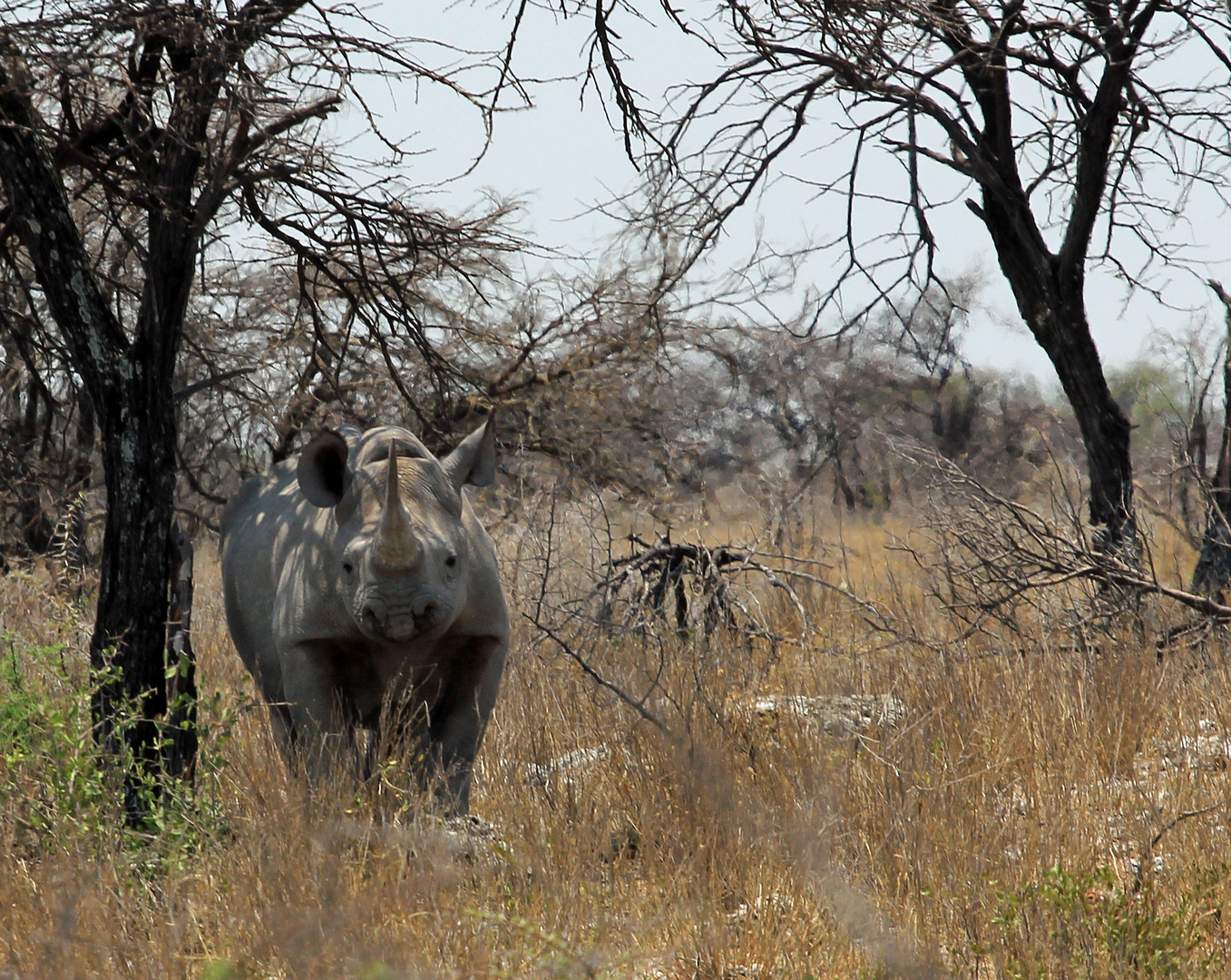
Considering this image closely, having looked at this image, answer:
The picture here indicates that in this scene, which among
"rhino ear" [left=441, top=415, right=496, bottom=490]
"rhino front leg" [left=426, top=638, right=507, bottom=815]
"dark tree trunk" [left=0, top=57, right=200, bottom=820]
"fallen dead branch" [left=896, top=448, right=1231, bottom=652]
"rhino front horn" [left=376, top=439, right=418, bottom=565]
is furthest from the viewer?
"fallen dead branch" [left=896, top=448, right=1231, bottom=652]

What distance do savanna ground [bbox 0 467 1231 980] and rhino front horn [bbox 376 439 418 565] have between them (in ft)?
2.44

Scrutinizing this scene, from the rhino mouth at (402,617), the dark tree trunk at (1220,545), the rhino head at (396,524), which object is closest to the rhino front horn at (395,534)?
the rhino head at (396,524)

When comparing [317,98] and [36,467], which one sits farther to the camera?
[36,467]

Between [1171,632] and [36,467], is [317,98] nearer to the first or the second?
[1171,632]

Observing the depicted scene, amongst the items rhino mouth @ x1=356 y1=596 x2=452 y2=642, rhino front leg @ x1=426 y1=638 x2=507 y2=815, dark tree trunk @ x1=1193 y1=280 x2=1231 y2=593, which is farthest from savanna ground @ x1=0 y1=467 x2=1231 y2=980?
dark tree trunk @ x1=1193 y1=280 x2=1231 y2=593

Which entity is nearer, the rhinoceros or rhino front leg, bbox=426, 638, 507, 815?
the rhinoceros

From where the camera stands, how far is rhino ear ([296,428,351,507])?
16.3 ft

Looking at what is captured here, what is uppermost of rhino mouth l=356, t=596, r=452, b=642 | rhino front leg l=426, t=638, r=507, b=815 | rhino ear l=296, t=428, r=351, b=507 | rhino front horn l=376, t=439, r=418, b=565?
rhino ear l=296, t=428, r=351, b=507

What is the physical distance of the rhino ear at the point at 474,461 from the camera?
5.25 meters

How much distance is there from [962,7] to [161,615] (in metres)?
6.45

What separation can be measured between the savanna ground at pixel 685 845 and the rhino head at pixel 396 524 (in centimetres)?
61

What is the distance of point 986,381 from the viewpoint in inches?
1117

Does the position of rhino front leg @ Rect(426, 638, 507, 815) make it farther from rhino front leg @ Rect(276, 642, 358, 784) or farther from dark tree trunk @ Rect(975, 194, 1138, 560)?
dark tree trunk @ Rect(975, 194, 1138, 560)

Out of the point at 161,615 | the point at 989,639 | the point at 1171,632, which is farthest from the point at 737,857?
the point at 1171,632
